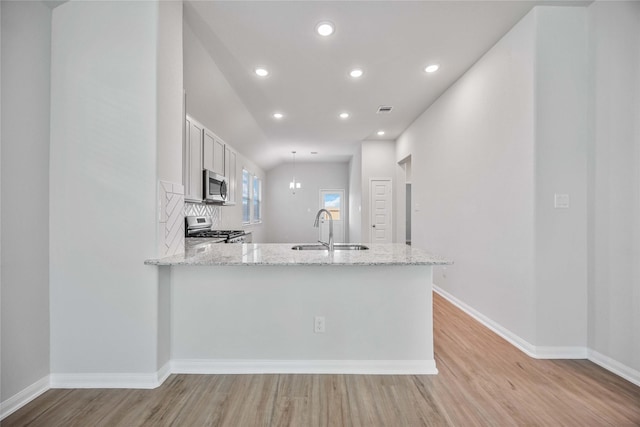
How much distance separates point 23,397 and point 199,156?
283cm

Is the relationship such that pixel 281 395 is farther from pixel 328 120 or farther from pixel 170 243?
pixel 328 120

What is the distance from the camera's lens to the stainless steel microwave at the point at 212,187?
3.85 m

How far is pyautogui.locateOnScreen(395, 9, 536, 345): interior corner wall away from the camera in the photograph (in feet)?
7.62

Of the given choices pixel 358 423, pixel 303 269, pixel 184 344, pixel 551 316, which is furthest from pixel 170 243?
pixel 551 316

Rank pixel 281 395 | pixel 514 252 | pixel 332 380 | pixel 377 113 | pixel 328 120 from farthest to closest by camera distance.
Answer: pixel 328 120 → pixel 377 113 → pixel 514 252 → pixel 332 380 → pixel 281 395

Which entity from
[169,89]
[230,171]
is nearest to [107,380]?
[169,89]

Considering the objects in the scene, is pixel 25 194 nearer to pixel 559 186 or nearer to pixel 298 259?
pixel 298 259

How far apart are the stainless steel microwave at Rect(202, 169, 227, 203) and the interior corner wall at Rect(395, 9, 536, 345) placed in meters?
3.22

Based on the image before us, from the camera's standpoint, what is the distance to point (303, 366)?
6.54 feet

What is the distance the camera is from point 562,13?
2.22m

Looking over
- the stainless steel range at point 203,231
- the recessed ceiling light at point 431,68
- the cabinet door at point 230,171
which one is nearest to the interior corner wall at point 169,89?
the stainless steel range at point 203,231

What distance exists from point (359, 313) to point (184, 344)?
129cm

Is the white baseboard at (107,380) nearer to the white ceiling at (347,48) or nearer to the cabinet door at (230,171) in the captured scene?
the white ceiling at (347,48)

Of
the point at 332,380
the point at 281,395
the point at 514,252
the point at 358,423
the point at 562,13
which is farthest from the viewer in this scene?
the point at 514,252
